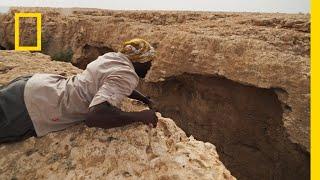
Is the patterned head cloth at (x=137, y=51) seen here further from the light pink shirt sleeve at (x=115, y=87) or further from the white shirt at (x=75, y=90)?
the light pink shirt sleeve at (x=115, y=87)

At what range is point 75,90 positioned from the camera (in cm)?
285

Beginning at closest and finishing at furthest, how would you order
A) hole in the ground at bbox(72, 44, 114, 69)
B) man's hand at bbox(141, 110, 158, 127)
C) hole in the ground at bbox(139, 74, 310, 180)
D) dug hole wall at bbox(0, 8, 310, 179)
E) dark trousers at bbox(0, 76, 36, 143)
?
dark trousers at bbox(0, 76, 36, 143) < man's hand at bbox(141, 110, 158, 127) < dug hole wall at bbox(0, 8, 310, 179) < hole in the ground at bbox(139, 74, 310, 180) < hole in the ground at bbox(72, 44, 114, 69)

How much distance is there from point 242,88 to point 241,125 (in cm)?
58

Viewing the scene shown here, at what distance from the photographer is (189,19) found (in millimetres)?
9984

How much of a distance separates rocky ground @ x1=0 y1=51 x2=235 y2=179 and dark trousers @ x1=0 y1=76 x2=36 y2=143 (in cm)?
10

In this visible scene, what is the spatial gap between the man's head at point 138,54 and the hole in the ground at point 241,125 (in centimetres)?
335

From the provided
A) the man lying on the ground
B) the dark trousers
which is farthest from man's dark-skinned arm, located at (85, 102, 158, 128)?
the dark trousers

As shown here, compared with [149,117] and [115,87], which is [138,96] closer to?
[149,117]

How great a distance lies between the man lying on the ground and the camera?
2747 mm

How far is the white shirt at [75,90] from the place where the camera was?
9.04ft

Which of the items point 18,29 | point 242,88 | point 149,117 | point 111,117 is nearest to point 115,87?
point 111,117

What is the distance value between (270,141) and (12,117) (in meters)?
4.33

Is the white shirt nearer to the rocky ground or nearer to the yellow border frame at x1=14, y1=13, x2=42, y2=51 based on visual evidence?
the rocky ground

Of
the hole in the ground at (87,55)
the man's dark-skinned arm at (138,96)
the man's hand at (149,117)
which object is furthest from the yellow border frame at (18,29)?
the man's hand at (149,117)
